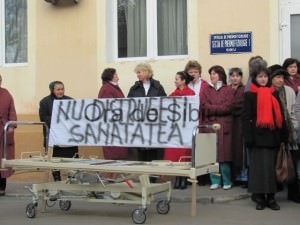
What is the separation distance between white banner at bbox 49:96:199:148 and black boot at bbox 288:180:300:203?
2.16 metres

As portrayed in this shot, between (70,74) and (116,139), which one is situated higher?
(70,74)

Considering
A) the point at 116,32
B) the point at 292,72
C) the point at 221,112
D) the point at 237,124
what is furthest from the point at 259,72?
the point at 116,32

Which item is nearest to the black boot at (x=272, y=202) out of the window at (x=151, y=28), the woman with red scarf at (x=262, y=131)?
the woman with red scarf at (x=262, y=131)

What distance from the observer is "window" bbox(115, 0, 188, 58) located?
10969mm

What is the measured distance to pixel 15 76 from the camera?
38.8 ft

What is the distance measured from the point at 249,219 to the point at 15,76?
6196 millimetres

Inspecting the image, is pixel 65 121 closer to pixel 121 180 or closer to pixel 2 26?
pixel 121 180

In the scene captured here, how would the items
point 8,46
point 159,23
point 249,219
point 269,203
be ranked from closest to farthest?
1. point 249,219
2. point 269,203
3. point 159,23
4. point 8,46

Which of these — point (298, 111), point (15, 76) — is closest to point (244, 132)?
point (298, 111)

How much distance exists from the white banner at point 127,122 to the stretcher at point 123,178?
0.82 ft

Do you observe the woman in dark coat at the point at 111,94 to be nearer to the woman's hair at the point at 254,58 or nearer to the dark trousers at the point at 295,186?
the woman's hair at the point at 254,58

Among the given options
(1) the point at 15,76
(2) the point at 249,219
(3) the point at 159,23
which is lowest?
(2) the point at 249,219

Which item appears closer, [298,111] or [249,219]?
[249,219]

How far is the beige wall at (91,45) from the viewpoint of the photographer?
1001 centimetres
